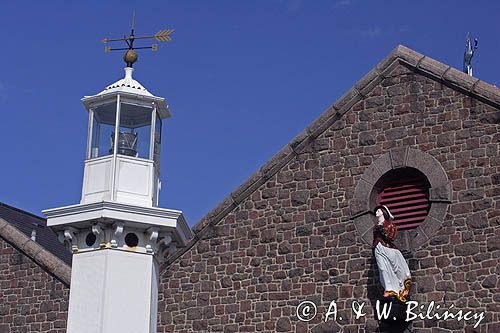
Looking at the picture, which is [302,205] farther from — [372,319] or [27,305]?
[27,305]

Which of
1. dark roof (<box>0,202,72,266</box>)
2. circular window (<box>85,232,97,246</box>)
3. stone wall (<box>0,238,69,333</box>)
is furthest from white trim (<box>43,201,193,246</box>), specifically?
dark roof (<box>0,202,72,266</box>)

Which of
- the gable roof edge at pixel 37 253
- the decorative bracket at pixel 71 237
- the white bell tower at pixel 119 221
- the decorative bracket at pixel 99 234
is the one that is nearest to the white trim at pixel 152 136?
the white bell tower at pixel 119 221

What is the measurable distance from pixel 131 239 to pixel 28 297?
354 inches

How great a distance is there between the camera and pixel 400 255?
1620 centimetres

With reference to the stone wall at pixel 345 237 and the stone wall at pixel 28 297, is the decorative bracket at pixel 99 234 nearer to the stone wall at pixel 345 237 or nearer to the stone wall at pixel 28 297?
the stone wall at pixel 345 237

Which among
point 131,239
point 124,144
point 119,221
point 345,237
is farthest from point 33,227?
point 119,221

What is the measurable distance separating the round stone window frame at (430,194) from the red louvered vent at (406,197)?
182mm

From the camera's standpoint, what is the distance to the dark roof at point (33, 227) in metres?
23.9

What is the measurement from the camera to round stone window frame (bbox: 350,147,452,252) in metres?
16.6

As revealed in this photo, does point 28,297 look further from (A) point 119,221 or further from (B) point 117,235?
(A) point 119,221

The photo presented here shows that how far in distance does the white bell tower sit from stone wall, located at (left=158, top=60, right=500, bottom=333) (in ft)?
18.7

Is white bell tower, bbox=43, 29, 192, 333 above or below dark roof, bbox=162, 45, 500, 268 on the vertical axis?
below

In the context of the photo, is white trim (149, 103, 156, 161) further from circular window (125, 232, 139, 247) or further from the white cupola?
circular window (125, 232, 139, 247)

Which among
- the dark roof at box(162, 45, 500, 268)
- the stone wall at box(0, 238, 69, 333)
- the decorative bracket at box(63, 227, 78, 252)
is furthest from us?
the stone wall at box(0, 238, 69, 333)
